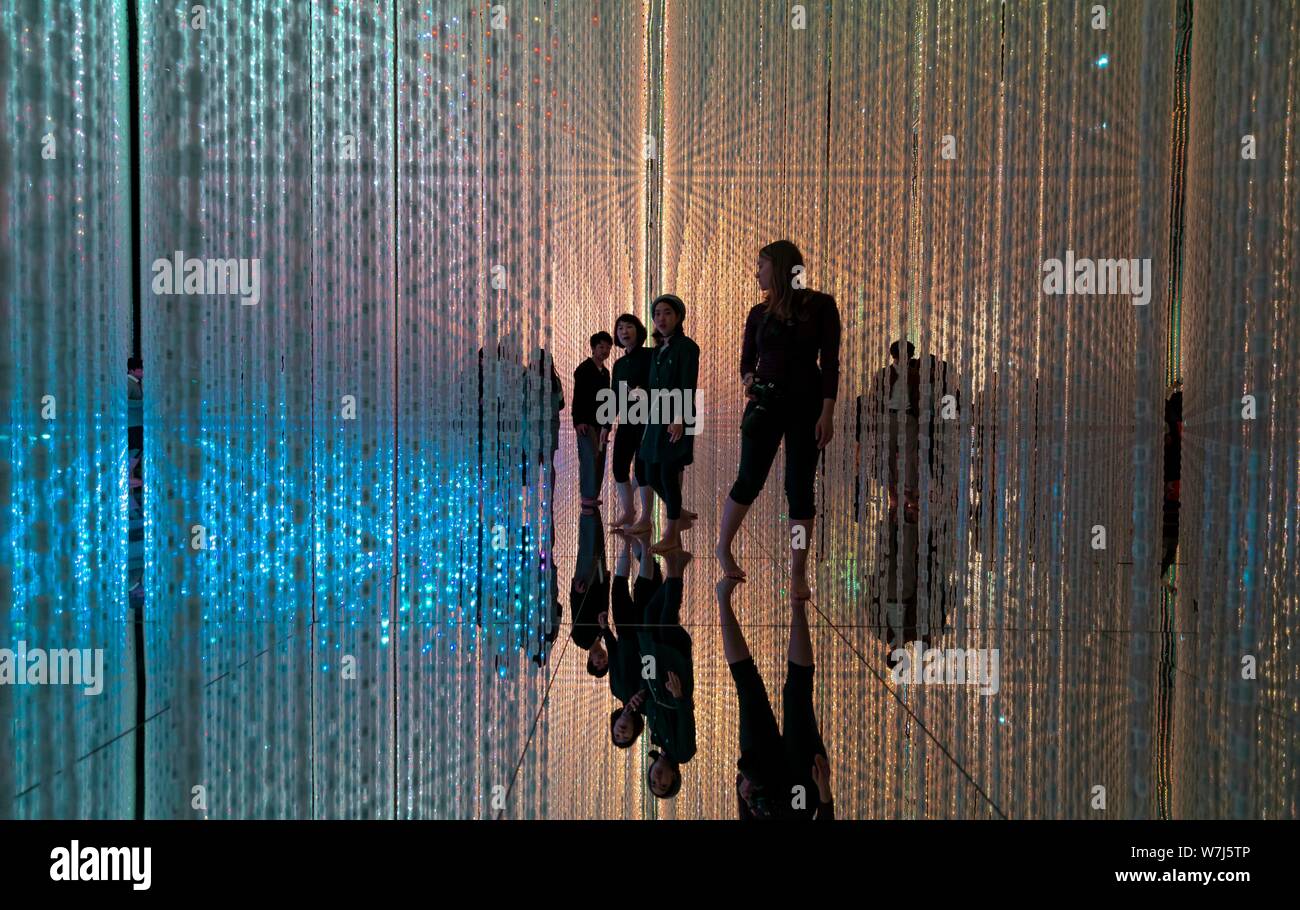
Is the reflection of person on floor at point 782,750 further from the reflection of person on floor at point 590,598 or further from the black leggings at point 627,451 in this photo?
the black leggings at point 627,451

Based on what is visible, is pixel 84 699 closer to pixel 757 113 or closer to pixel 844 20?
pixel 844 20

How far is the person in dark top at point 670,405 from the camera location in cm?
432

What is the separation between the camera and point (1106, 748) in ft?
6.14

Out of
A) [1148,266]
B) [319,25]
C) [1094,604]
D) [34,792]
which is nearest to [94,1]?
[319,25]

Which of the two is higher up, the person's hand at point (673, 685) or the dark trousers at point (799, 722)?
the person's hand at point (673, 685)

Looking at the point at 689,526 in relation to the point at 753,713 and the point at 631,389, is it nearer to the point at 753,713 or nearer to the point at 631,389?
the point at 631,389

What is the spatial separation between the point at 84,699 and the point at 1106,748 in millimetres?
1999

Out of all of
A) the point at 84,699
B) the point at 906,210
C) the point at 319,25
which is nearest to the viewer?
the point at 84,699

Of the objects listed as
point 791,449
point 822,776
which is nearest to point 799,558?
point 791,449

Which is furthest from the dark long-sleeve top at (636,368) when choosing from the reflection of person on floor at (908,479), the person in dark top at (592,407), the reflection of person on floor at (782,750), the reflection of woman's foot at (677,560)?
the reflection of person on floor at (782,750)

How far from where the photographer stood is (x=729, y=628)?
275 cm

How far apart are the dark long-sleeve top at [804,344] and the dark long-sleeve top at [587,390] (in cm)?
209

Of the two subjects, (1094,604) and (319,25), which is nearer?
(319,25)

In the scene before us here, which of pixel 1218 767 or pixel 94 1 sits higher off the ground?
pixel 94 1
